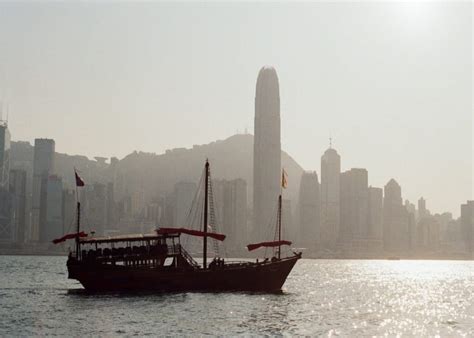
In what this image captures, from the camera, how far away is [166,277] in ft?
261

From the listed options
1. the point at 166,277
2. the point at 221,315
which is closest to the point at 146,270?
the point at 166,277

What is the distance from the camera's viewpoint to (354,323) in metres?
62.9

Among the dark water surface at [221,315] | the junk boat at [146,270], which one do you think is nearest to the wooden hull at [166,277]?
the junk boat at [146,270]

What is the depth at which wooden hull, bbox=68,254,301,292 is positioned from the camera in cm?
7950

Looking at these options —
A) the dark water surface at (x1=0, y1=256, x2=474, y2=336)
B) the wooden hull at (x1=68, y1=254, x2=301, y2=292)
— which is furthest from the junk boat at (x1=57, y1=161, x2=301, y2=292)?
the dark water surface at (x1=0, y1=256, x2=474, y2=336)

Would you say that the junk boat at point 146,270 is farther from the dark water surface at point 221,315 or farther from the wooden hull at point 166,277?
the dark water surface at point 221,315

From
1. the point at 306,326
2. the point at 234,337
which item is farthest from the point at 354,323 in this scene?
the point at 234,337

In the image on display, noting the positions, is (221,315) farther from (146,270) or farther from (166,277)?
(146,270)

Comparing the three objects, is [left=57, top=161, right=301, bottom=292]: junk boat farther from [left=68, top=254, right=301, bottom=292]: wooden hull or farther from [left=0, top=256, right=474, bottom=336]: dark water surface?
[left=0, top=256, right=474, bottom=336]: dark water surface

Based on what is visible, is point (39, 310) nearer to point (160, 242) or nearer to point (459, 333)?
point (160, 242)

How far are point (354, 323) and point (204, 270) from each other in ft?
78.8

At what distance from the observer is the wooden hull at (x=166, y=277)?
79500mm

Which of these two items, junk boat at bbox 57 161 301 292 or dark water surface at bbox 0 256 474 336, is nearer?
dark water surface at bbox 0 256 474 336

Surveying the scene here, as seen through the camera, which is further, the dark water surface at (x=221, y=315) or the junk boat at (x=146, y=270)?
the junk boat at (x=146, y=270)
